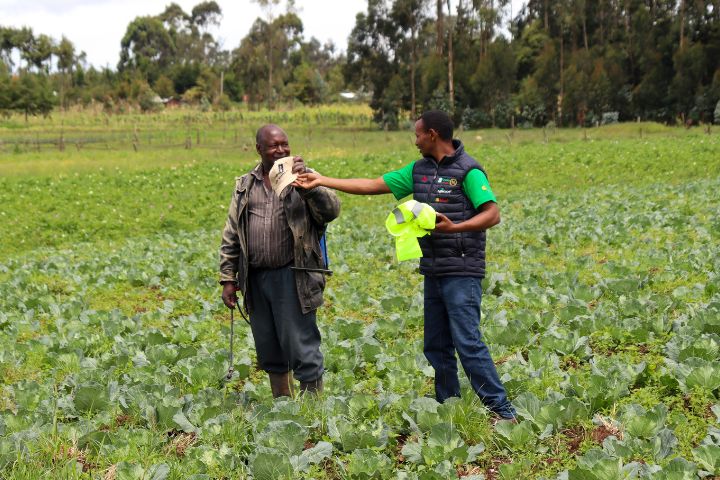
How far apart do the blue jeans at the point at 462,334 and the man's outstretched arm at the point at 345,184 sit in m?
0.66

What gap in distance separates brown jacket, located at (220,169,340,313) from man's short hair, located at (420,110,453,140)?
2.58 feet

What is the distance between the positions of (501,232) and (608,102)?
1473 inches

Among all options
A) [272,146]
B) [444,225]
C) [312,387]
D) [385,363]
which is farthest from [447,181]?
[385,363]

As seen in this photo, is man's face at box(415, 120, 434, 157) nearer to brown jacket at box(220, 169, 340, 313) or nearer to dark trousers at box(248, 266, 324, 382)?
brown jacket at box(220, 169, 340, 313)

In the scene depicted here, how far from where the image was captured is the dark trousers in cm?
466

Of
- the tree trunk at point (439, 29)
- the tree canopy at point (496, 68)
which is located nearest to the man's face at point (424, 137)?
the tree canopy at point (496, 68)

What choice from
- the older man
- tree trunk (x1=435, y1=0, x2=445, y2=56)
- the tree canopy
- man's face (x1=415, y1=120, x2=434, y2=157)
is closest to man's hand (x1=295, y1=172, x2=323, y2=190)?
the older man

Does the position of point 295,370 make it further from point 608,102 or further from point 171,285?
point 608,102

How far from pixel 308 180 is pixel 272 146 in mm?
Answer: 387

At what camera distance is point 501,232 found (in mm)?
12734

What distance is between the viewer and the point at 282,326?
15.3ft

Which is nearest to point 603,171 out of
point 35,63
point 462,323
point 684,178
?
point 684,178

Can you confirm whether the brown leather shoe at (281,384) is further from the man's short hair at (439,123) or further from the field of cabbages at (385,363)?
the man's short hair at (439,123)

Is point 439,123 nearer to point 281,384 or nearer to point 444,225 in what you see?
point 444,225
